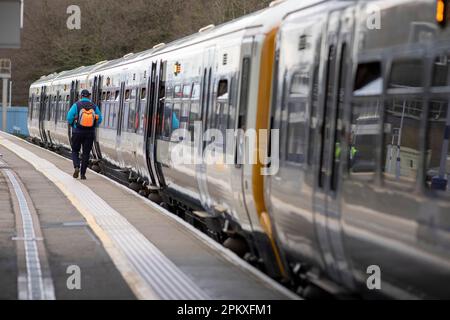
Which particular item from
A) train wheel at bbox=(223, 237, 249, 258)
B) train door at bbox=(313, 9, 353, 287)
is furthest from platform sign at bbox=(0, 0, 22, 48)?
train door at bbox=(313, 9, 353, 287)

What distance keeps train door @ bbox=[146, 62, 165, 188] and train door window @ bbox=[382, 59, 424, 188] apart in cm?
955

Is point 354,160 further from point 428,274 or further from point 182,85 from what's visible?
point 182,85

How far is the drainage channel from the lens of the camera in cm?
688

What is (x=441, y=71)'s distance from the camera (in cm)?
489

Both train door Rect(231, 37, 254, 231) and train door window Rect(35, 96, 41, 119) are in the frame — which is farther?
train door window Rect(35, 96, 41, 119)

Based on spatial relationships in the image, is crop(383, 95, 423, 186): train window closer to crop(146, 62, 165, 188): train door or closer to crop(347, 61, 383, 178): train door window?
crop(347, 61, 383, 178): train door window

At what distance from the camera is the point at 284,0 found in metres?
8.60

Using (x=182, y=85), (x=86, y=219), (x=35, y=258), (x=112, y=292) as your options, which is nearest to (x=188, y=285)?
(x=112, y=292)

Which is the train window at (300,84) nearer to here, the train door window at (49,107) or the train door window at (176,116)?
the train door window at (176,116)

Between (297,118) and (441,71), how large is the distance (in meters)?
2.28

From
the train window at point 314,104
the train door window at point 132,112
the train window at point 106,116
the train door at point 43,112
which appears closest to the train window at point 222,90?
the train window at point 314,104

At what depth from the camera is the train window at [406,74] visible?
16.6ft

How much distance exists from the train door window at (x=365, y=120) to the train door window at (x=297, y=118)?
3.04 ft
